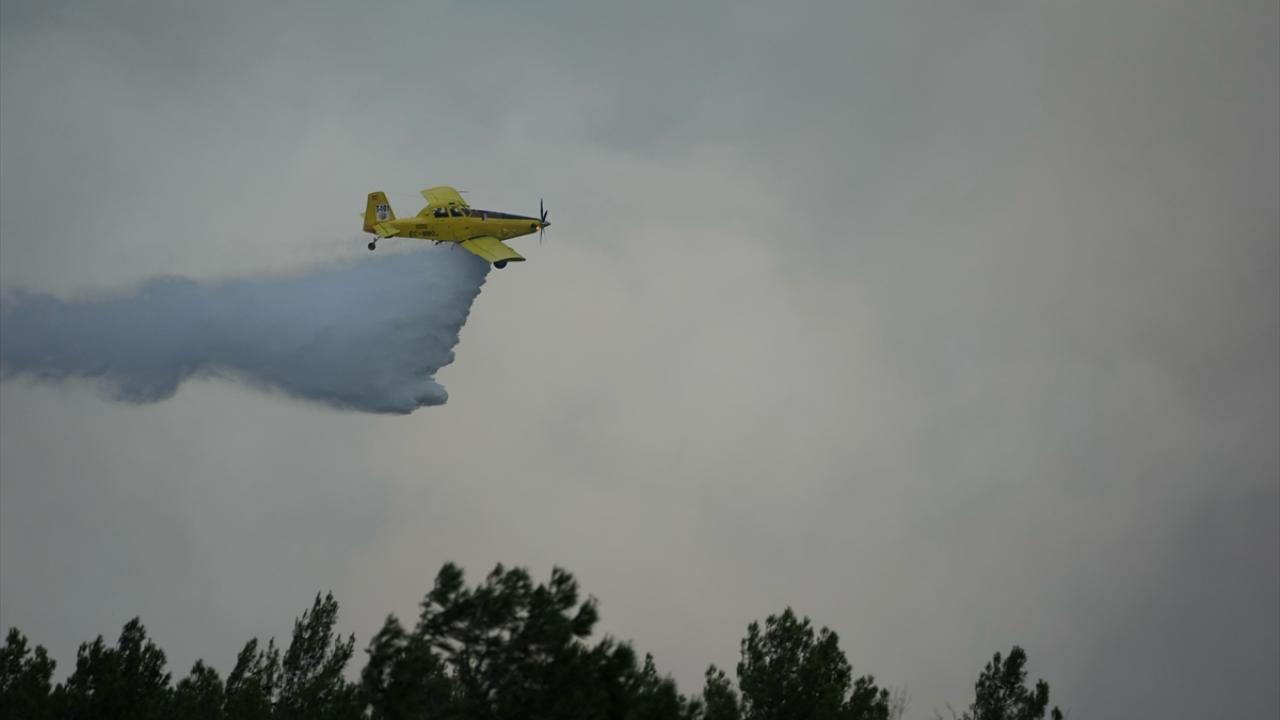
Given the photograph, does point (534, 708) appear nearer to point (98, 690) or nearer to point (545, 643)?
point (545, 643)

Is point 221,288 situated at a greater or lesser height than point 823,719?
greater

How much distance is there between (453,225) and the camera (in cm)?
7962

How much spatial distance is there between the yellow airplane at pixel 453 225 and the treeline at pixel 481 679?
17.6 metres

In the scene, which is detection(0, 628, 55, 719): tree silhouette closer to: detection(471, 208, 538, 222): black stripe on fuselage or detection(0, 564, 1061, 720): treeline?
detection(0, 564, 1061, 720): treeline

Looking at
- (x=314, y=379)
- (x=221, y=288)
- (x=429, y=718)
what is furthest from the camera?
(x=221, y=288)

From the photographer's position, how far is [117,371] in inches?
3014

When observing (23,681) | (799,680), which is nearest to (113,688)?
(23,681)

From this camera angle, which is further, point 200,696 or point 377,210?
point 377,210

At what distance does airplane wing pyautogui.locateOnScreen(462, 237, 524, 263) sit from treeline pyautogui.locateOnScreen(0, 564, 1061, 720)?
58.1 feet

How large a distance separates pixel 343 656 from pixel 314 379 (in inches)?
492

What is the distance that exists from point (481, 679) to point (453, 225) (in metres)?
34.3

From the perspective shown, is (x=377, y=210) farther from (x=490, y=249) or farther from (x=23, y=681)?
(x=23, y=681)

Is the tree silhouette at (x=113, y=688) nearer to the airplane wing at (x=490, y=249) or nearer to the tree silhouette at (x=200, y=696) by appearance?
the tree silhouette at (x=200, y=696)

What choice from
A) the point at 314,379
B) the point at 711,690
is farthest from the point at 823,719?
the point at 314,379
